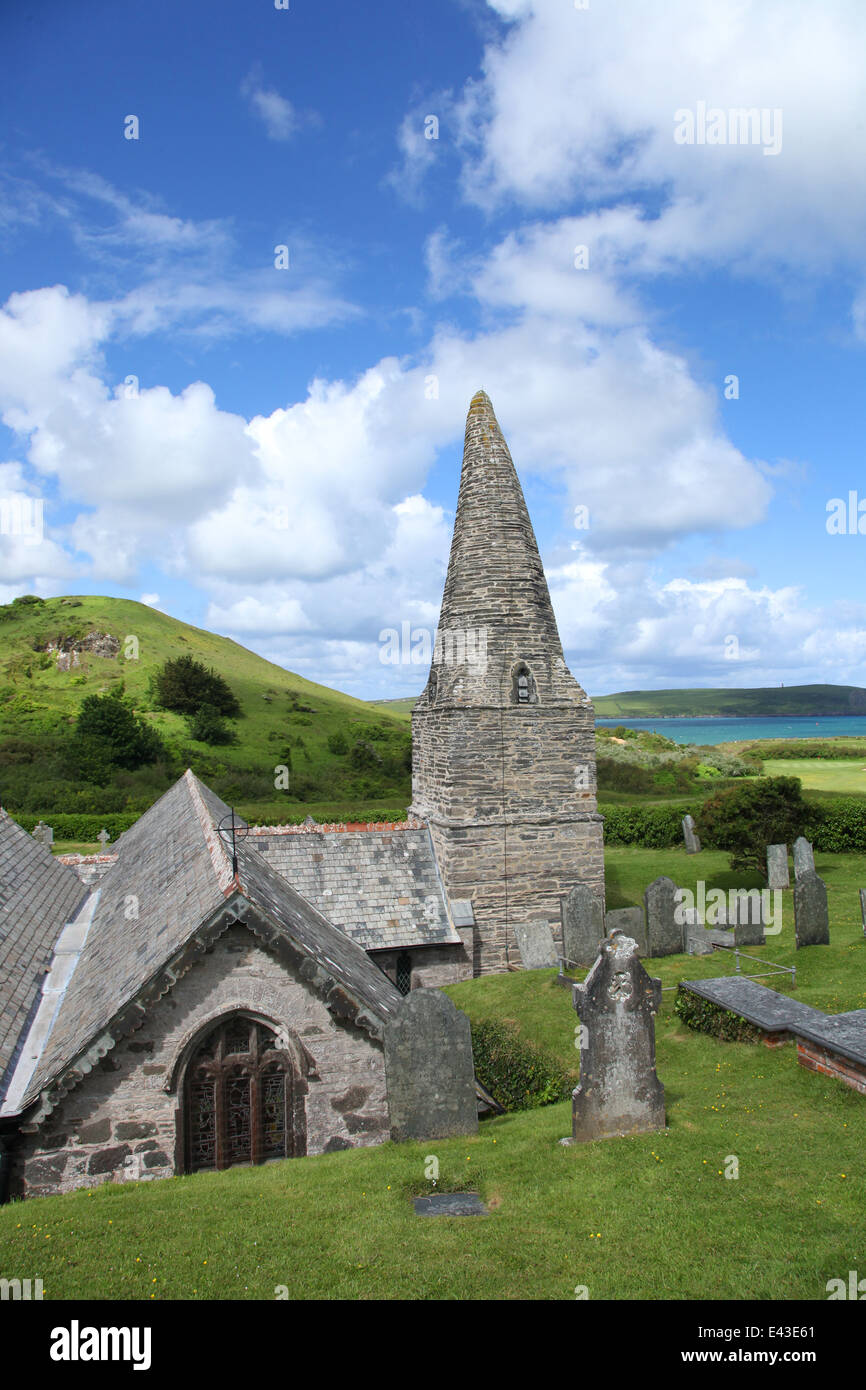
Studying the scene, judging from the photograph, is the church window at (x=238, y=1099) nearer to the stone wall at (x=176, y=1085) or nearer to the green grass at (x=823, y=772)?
the stone wall at (x=176, y=1085)

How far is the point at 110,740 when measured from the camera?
50.9 metres

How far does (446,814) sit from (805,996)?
7932 millimetres

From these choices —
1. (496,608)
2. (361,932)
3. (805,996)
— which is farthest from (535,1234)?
(496,608)

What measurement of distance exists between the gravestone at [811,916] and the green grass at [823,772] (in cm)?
2636

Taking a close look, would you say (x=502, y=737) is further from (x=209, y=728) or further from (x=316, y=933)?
(x=209, y=728)

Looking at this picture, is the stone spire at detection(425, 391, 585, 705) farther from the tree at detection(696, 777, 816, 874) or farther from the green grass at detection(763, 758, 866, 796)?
the green grass at detection(763, 758, 866, 796)

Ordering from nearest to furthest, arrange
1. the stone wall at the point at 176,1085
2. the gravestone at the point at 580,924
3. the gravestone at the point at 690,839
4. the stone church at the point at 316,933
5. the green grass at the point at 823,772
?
the stone wall at the point at 176,1085, the stone church at the point at 316,933, the gravestone at the point at 580,924, the gravestone at the point at 690,839, the green grass at the point at 823,772

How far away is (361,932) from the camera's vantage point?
51.4ft

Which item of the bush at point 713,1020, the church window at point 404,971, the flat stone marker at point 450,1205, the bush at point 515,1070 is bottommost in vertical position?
the bush at point 515,1070

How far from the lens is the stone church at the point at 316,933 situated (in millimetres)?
8203

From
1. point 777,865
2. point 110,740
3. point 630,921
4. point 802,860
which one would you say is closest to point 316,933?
point 630,921

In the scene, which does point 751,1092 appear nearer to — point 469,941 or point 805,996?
point 805,996

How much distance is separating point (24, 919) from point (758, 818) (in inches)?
847

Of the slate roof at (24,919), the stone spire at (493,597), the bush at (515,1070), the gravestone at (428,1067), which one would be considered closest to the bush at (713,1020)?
the bush at (515,1070)
